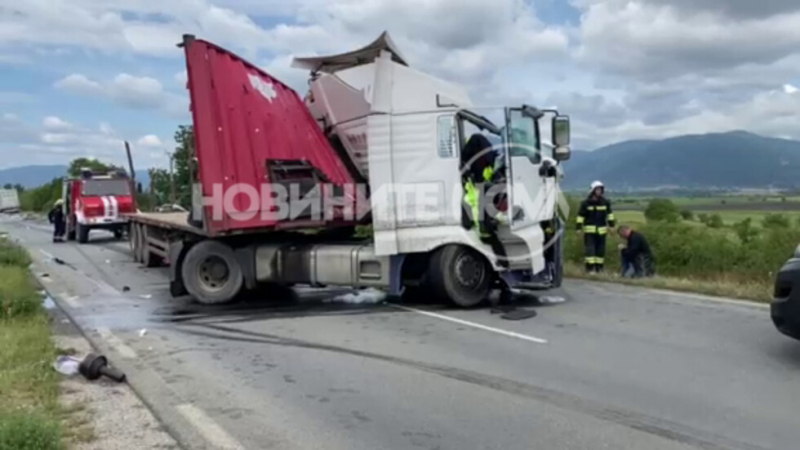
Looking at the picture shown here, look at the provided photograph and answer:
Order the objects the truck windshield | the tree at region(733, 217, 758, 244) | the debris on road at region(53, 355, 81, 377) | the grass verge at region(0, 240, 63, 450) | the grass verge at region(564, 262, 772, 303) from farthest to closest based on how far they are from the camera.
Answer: the truck windshield, the tree at region(733, 217, 758, 244), the grass verge at region(564, 262, 772, 303), the debris on road at region(53, 355, 81, 377), the grass verge at region(0, 240, 63, 450)

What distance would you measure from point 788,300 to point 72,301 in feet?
30.0

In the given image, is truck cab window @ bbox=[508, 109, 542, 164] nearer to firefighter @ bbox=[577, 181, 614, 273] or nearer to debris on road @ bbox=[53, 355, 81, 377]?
firefighter @ bbox=[577, 181, 614, 273]

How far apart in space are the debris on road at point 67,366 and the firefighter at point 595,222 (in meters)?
9.56

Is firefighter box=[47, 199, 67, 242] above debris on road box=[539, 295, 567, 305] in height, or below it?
above

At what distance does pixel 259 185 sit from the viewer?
1043cm

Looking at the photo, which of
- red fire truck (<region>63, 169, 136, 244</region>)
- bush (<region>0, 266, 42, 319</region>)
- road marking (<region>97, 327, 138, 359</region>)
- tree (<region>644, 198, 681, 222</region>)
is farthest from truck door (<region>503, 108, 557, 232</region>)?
red fire truck (<region>63, 169, 136, 244</region>)

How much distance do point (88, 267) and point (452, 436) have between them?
14063 mm

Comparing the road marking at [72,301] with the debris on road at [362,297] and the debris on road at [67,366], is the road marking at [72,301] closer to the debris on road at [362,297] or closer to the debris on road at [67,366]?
the debris on road at [362,297]

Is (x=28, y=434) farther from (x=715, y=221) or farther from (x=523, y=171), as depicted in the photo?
(x=715, y=221)

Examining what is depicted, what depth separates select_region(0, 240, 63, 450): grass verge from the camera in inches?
168

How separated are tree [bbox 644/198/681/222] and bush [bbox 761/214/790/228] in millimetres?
2344

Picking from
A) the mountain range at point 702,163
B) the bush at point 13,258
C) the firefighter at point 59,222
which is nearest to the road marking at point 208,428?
the bush at point 13,258

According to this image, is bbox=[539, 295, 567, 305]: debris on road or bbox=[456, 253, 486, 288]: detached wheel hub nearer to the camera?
bbox=[456, 253, 486, 288]: detached wheel hub

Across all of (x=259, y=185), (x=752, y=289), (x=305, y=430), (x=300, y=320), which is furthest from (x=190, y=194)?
(x=752, y=289)
